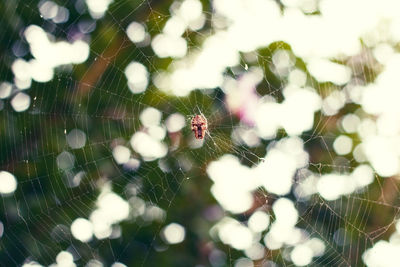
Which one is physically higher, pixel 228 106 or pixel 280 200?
pixel 228 106

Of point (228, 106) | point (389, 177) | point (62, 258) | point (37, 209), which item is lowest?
point (62, 258)

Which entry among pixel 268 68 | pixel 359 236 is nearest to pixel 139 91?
pixel 268 68

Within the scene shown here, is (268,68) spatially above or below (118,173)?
above

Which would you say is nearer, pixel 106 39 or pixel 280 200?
pixel 106 39

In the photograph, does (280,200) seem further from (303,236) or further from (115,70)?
(115,70)

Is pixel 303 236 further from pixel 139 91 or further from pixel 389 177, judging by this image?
pixel 139 91

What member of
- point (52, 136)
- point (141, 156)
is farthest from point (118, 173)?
point (52, 136)
